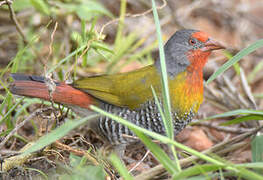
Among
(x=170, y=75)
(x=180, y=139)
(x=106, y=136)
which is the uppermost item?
(x=170, y=75)

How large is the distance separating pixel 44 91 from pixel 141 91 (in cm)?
72

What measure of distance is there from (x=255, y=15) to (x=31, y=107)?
12.8ft

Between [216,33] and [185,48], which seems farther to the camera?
[216,33]

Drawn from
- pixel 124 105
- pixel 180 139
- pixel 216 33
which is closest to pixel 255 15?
pixel 216 33

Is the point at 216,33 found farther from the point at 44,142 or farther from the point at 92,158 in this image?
the point at 44,142

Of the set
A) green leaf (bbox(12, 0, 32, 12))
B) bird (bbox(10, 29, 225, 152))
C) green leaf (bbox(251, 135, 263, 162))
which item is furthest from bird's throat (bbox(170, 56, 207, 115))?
green leaf (bbox(12, 0, 32, 12))

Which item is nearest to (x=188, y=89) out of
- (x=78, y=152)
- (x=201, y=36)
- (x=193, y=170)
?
(x=201, y=36)

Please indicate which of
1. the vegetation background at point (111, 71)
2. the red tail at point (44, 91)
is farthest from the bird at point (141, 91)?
the vegetation background at point (111, 71)

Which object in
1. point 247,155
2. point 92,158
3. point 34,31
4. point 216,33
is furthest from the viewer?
point 216,33

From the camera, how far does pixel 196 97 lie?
2.99 m

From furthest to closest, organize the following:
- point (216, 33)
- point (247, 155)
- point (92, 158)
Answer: point (216, 33) → point (247, 155) → point (92, 158)

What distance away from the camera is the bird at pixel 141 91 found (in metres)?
2.90

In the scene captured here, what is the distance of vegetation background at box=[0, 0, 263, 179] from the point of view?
2371 mm

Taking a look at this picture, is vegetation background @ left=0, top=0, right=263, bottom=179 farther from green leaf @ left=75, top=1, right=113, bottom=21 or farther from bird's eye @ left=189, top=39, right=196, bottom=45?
bird's eye @ left=189, top=39, right=196, bottom=45
